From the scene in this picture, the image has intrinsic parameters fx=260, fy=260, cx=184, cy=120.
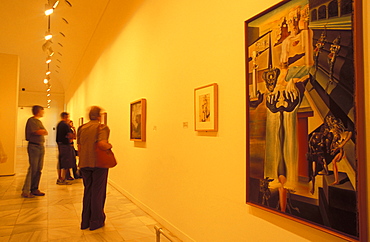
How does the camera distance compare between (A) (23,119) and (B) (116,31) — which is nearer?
(B) (116,31)

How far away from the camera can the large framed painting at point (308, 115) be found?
161 cm

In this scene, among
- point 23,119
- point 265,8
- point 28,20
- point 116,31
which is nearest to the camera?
point 265,8

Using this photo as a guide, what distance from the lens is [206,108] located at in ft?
10.1

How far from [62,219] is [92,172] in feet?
3.69

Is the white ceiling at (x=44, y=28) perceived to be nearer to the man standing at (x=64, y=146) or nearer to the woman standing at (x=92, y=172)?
the man standing at (x=64, y=146)

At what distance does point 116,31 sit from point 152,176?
437 cm

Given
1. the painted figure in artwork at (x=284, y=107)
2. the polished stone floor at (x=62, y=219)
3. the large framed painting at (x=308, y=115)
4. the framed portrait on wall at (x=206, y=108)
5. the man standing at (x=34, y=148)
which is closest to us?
the large framed painting at (x=308, y=115)

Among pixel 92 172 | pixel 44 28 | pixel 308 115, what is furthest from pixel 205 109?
pixel 44 28

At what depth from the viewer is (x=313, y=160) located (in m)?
1.83

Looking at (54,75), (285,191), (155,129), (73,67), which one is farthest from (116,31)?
(54,75)

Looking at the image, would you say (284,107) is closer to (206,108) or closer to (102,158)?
(206,108)

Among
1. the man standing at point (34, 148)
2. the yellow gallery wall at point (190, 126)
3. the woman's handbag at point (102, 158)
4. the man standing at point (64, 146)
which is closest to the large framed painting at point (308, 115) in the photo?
the yellow gallery wall at point (190, 126)

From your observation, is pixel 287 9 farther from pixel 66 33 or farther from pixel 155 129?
pixel 66 33

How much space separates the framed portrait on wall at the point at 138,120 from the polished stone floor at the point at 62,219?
4.70ft
